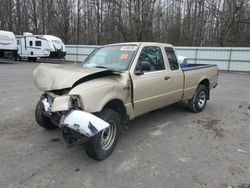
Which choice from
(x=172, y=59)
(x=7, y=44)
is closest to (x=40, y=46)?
(x=7, y=44)

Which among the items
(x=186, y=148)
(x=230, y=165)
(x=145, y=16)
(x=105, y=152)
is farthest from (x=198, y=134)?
(x=145, y=16)

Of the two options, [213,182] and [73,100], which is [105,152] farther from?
[213,182]

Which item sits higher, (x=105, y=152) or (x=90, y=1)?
(x=90, y=1)

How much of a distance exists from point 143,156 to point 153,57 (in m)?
2.15

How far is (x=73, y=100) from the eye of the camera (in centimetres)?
310

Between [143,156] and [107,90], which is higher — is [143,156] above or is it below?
below

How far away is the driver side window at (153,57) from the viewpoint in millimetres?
4457

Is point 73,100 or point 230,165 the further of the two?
point 230,165

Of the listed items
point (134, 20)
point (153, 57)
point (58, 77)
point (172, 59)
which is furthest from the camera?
point (134, 20)

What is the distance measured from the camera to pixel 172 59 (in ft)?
17.3

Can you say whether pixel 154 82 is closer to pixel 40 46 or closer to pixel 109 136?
pixel 109 136

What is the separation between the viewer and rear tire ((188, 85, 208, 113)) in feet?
20.3

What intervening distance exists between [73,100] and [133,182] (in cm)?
139

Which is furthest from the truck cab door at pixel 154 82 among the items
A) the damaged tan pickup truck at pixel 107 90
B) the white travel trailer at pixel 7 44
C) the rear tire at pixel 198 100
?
the white travel trailer at pixel 7 44
